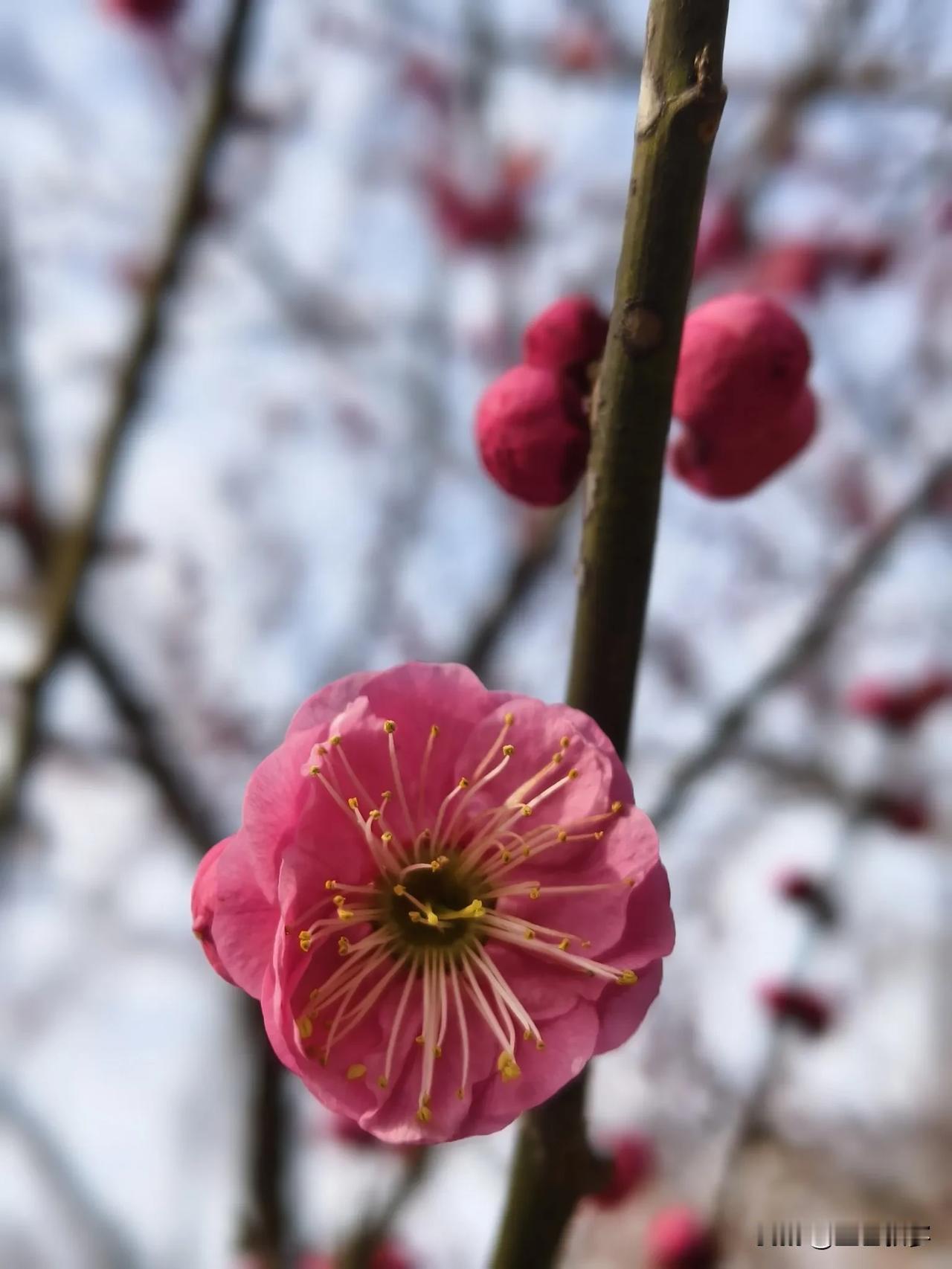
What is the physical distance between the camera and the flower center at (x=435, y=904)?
0.84 m

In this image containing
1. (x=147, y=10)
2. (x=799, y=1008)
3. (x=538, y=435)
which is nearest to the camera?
(x=538, y=435)

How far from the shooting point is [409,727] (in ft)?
2.59

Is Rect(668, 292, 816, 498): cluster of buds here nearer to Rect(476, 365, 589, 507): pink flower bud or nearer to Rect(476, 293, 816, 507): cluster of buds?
Rect(476, 293, 816, 507): cluster of buds

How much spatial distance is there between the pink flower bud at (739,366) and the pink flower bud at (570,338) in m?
0.08

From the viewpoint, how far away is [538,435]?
870 mm

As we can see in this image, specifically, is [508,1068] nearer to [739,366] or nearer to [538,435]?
[538,435]

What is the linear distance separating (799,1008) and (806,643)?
0.87 meters

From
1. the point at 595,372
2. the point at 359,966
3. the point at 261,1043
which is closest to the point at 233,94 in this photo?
the point at 595,372

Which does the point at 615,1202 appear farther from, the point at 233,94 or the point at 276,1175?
the point at 233,94

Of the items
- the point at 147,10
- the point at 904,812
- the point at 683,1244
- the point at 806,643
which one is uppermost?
the point at 147,10

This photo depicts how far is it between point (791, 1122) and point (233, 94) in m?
3.57

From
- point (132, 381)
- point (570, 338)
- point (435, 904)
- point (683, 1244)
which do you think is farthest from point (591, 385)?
point (683, 1244)

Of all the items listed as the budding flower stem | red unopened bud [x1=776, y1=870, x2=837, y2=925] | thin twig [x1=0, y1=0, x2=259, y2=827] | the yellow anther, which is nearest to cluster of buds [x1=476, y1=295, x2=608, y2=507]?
the budding flower stem

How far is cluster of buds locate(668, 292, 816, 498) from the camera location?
893mm
